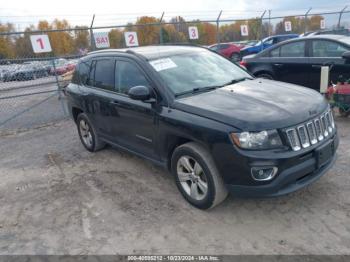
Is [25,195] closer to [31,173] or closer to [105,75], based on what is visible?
[31,173]

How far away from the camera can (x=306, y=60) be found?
23.6ft

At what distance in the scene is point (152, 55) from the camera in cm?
433

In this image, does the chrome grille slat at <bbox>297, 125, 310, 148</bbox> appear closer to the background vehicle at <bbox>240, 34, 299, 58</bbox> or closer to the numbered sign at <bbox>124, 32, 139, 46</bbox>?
the numbered sign at <bbox>124, 32, 139, 46</bbox>

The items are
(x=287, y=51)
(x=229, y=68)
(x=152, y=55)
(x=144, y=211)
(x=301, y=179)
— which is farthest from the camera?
(x=287, y=51)

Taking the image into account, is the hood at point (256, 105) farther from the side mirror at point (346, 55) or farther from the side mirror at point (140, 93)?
the side mirror at point (346, 55)

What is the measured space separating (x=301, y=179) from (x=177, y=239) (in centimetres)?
138

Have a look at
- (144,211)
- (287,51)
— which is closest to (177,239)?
(144,211)

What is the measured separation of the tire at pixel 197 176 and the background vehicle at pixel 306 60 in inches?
171

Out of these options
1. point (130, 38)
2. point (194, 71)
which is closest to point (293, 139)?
point (194, 71)

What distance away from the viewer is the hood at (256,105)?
10.3 feet

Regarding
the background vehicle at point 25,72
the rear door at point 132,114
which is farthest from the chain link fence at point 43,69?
the rear door at point 132,114

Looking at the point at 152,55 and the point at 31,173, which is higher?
the point at 152,55

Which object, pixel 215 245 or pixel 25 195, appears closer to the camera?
pixel 215 245

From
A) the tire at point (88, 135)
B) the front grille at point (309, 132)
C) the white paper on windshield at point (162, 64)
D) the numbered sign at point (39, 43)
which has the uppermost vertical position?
the numbered sign at point (39, 43)
